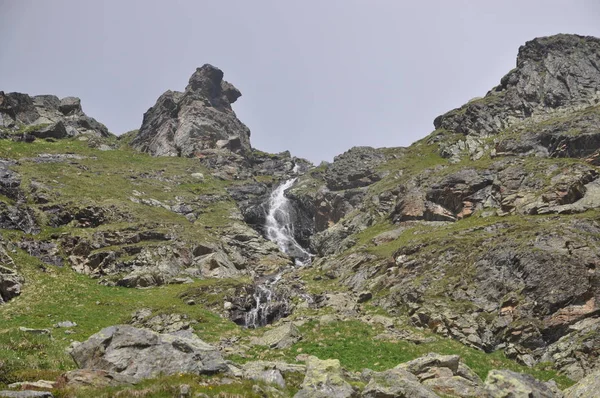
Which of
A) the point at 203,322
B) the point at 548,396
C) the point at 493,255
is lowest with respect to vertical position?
the point at 548,396

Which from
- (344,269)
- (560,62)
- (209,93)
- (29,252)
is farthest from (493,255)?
(209,93)

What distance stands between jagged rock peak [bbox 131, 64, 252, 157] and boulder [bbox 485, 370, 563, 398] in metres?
111

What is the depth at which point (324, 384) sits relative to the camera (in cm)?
1496

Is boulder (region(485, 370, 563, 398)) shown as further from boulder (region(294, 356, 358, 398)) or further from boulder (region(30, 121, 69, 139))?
boulder (region(30, 121, 69, 139))

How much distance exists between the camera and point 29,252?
4634cm

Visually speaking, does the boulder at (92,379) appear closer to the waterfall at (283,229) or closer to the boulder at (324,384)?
the boulder at (324,384)

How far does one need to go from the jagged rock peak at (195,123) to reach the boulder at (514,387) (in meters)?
111

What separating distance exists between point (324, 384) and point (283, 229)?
66.6 m

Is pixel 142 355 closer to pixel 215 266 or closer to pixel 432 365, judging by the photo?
pixel 432 365

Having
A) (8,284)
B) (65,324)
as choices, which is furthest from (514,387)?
(8,284)

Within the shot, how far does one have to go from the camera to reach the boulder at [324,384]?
14.1 metres

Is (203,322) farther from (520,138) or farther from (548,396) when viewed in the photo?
(520,138)

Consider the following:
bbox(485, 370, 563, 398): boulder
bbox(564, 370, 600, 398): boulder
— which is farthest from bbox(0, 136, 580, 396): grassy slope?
bbox(485, 370, 563, 398): boulder

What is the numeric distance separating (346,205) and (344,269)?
33163mm
